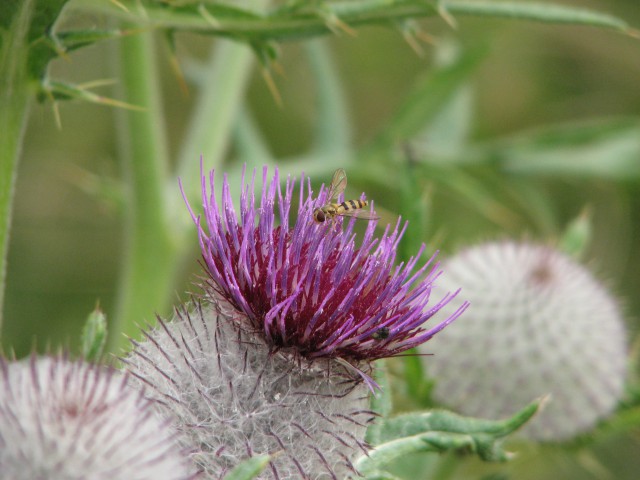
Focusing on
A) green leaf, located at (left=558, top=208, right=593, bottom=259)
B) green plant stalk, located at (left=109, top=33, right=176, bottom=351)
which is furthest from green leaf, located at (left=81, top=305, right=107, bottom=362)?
green leaf, located at (left=558, top=208, right=593, bottom=259)

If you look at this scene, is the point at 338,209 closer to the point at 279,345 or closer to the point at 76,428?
the point at 279,345

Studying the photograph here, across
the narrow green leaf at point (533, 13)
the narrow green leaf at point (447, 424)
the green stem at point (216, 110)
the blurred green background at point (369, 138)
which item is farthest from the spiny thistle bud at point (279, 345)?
the blurred green background at point (369, 138)

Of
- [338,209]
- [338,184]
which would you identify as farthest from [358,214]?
[338,184]

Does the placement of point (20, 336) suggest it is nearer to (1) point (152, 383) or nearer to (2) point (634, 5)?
(1) point (152, 383)

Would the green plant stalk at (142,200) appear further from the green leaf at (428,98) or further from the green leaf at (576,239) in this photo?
the green leaf at (576,239)

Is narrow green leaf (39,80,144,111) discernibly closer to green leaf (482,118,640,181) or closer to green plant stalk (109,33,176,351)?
green plant stalk (109,33,176,351)
